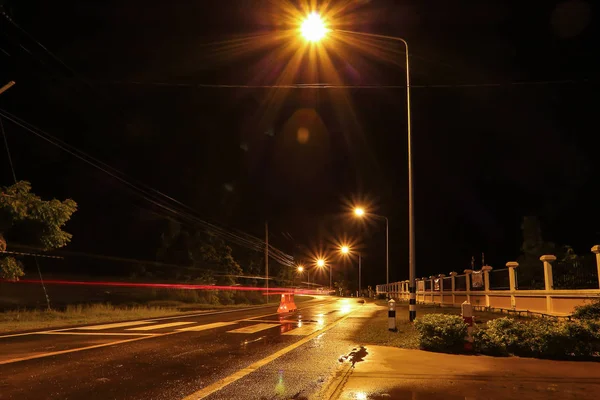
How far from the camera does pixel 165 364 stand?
890cm

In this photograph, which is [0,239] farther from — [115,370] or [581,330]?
[581,330]

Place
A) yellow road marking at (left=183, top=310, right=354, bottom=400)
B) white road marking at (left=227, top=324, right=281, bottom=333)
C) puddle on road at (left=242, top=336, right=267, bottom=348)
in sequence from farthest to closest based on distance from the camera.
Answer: white road marking at (left=227, top=324, right=281, bottom=333), puddle on road at (left=242, top=336, right=267, bottom=348), yellow road marking at (left=183, top=310, right=354, bottom=400)

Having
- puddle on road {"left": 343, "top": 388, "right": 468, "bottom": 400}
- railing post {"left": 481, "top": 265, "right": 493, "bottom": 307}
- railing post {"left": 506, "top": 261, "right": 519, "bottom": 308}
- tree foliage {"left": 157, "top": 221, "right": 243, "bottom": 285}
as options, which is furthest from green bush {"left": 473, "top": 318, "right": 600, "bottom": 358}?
tree foliage {"left": 157, "top": 221, "right": 243, "bottom": 285}

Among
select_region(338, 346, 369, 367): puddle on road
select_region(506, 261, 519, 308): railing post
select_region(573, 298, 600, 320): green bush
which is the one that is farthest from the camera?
select_region(506, 261, 519, 308): railing post

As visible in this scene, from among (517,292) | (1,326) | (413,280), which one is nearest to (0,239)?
(1,326)

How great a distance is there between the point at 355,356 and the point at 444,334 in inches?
74.5

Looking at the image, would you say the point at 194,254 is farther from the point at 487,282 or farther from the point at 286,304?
the point at 487,282

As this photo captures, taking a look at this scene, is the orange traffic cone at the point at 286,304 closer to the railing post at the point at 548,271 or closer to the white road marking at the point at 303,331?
the white road marking at the point at 303,331

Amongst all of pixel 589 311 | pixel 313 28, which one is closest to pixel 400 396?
pixel 589 311

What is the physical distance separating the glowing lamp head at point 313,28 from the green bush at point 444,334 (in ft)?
27.2

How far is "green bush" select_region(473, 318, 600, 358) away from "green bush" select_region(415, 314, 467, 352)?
14.6 inches

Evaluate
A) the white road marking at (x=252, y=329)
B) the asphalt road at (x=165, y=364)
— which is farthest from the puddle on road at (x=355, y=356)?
the white road marking at (x=252, y=329)

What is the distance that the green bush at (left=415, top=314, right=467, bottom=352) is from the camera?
10086mm

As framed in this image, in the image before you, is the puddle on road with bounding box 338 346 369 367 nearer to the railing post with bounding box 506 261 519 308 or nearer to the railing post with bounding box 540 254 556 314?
the railing post with bounding box 540 254 556 314
